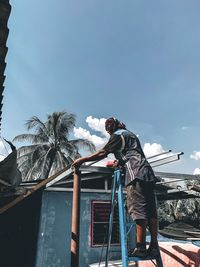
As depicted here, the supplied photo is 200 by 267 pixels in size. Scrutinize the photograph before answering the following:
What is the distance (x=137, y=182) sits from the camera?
2857mm

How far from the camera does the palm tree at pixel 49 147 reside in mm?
19609

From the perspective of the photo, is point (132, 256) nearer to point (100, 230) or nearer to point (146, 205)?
point (146, 205)

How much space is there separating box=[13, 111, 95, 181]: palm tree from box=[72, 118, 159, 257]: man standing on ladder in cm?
1666

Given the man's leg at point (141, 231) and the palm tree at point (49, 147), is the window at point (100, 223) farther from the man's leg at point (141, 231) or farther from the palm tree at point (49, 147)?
the palm tree at point (49, 147)

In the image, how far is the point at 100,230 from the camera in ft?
29.3

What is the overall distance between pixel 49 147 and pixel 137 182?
19389 millimetres

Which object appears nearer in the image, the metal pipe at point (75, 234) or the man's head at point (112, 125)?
the metal pipe at point (75, 234)

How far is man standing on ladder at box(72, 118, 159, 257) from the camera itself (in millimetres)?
2732

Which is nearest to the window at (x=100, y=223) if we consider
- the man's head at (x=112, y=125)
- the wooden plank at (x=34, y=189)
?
the wooden plank at (x=34, y=189)

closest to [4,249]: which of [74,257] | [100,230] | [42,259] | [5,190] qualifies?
[42,259]

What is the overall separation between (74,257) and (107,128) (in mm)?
1711

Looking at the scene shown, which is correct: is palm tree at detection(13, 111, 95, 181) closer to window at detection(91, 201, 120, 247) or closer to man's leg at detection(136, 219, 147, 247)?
window at detection(91, 201, 120, 247)

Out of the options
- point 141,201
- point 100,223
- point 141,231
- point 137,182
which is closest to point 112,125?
point 137,182

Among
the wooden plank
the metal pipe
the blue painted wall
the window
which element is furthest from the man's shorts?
the window
